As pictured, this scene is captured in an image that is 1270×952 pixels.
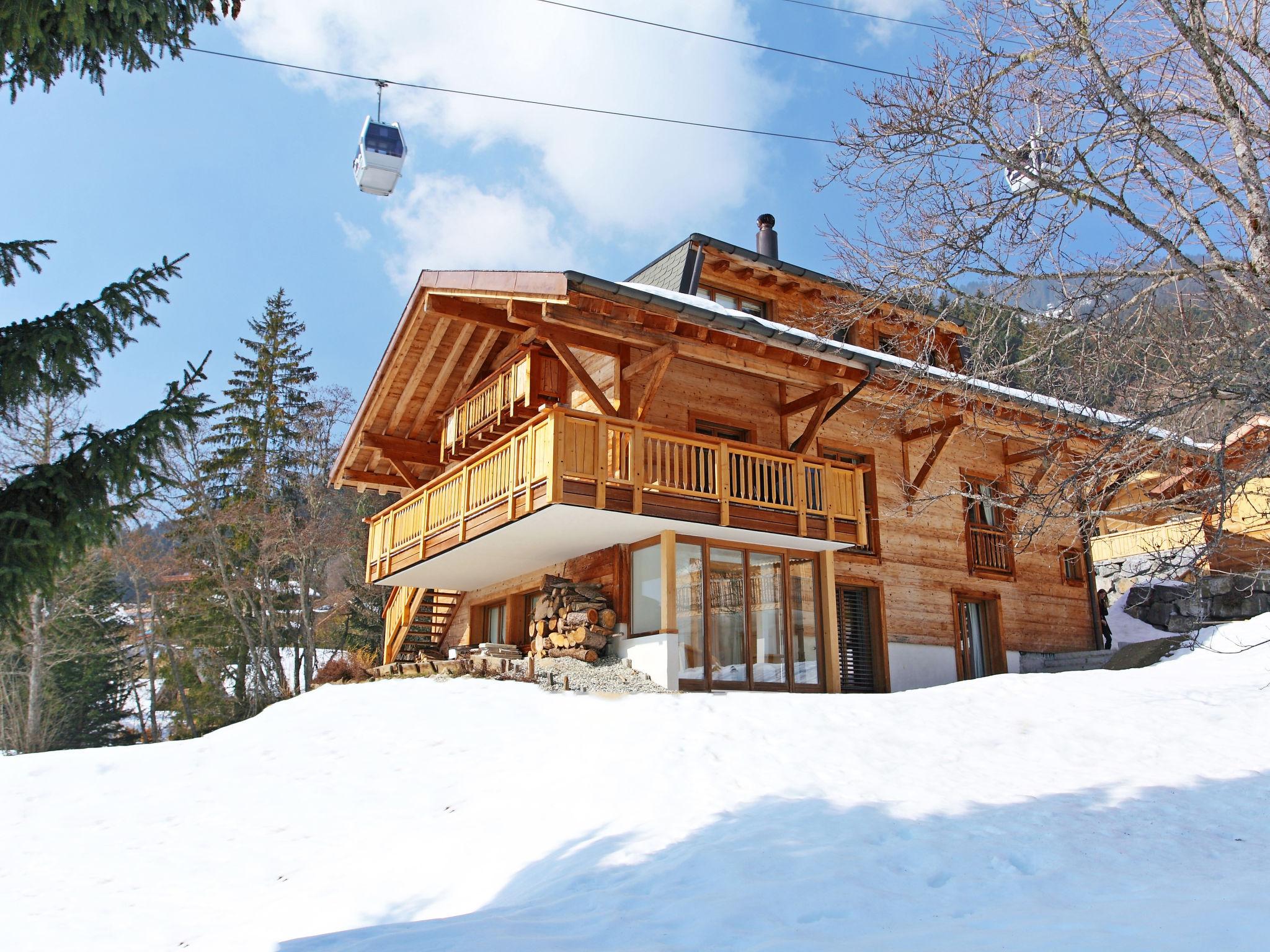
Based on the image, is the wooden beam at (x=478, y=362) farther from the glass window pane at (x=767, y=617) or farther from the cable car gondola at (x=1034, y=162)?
the cable car gondola at (x=1034, y=162)

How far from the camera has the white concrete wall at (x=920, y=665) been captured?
15289mm

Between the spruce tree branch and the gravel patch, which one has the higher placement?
the spruce tree branch

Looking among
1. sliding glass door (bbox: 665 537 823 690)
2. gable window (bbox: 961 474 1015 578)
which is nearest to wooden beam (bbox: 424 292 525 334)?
sliding glass door (bbox: 665 537 823 690)

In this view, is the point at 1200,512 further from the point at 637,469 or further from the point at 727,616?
the point at 727,616

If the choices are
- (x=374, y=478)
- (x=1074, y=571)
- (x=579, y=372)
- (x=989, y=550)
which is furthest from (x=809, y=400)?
(x=374, y=478)

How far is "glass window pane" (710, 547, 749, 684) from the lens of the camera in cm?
1302

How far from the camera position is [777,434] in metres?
15.2

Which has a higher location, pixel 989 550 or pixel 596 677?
pixel 989 550

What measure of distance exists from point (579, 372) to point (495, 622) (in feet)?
21.0

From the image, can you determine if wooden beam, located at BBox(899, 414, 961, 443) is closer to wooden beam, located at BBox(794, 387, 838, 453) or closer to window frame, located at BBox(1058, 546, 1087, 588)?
wooden beam, located at BBox(794, 387, 838, 453)

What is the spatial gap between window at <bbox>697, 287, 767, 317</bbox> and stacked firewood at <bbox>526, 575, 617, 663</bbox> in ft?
17.9

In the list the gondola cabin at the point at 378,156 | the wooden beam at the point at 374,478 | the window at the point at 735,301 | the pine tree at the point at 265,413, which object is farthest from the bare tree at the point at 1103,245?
the pine tree at the point at 265,413

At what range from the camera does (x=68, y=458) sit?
17.5 feet

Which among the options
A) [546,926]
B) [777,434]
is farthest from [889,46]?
[546,926]
